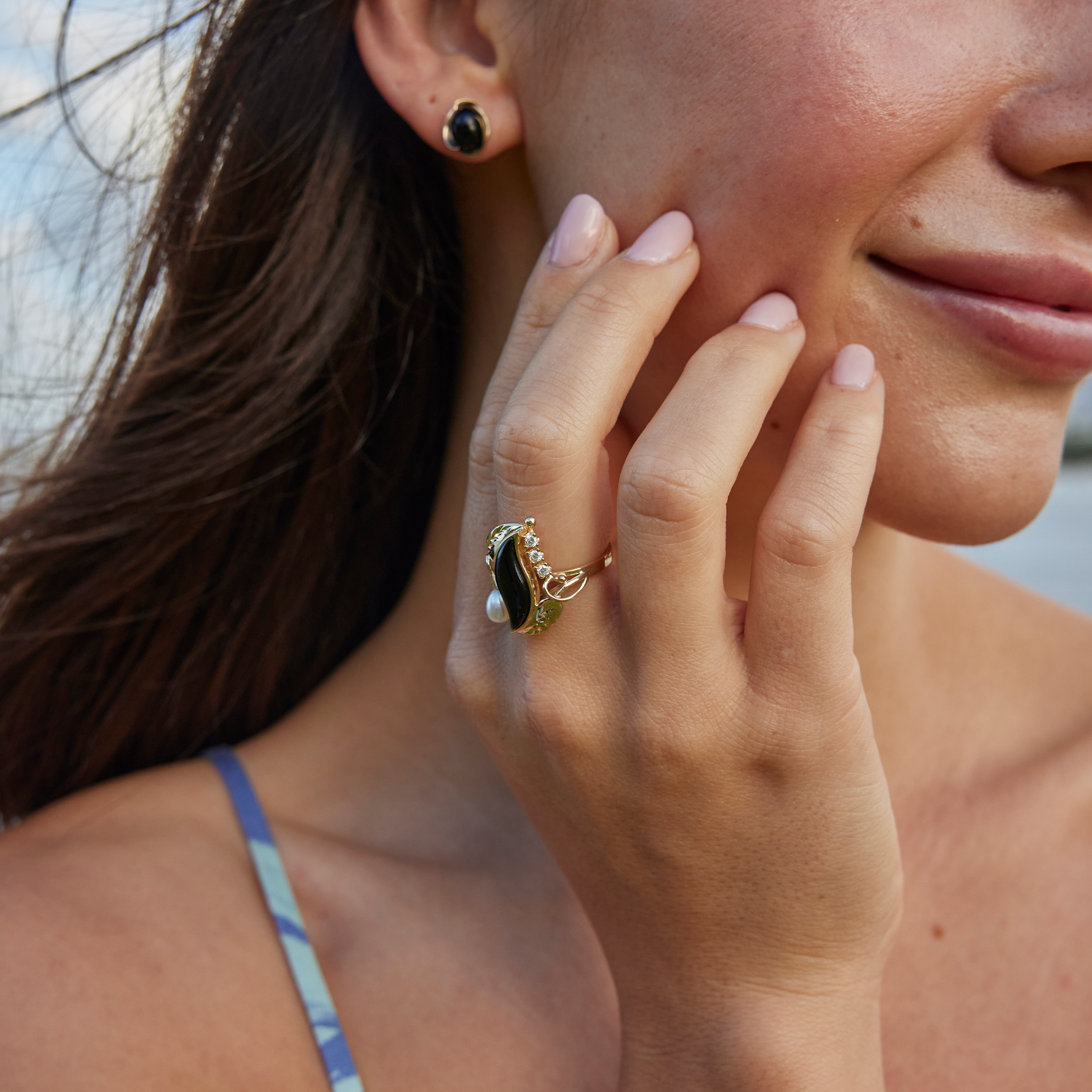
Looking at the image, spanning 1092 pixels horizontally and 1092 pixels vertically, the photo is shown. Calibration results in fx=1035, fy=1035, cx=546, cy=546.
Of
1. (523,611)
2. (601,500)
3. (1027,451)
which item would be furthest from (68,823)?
(1027,451)

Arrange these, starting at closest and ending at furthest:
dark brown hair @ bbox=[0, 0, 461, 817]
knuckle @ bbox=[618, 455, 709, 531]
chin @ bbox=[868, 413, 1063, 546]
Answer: knuckle @ bbox=[618, 455, 709, 531]
chin @ bbox=[868, 413, 1063, 546]
dark brown hair @ bbox=[0, 0, 461, 817]

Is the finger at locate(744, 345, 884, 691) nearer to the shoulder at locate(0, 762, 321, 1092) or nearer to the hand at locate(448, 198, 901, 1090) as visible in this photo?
the hand at locate(448, 198, 901, 1090)

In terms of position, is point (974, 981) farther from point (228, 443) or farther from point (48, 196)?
point (48, 196)

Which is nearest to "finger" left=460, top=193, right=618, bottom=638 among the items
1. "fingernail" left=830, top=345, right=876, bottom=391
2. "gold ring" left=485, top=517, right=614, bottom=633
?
"gold ring" left=485, top=517, right=614, bottom=633

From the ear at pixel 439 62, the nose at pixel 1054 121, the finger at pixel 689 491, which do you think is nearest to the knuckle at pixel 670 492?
the finger at pixel 689 491

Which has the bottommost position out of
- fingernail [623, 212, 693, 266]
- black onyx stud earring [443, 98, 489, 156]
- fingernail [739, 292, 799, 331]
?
fingernail [739, 292, 799, 331]

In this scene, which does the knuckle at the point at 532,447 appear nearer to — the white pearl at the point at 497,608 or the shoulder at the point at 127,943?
Answer: the white pearl at the point at 497,608
